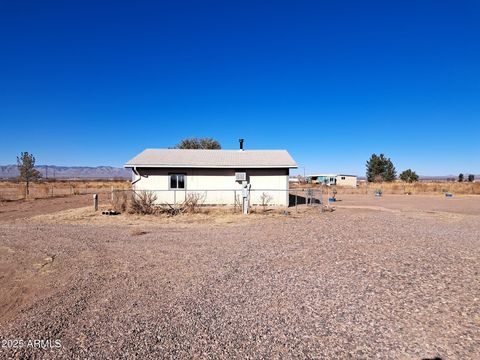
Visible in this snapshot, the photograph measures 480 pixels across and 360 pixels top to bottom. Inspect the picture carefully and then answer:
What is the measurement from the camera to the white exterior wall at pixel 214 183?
1947cm

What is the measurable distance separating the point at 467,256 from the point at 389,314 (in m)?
4.89

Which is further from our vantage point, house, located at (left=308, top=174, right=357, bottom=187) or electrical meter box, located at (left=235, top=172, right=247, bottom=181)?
house, located at (left=308, top=174, right=357, bottom=187)

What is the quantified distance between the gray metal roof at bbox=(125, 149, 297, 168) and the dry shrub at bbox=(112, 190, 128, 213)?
241cm

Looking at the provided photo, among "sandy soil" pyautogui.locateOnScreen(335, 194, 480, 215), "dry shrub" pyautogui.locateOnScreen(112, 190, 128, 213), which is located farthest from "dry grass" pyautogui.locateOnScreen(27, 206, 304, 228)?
"sandy soil" pyautogui.locateOnScreen(335, 194, 480, 215)

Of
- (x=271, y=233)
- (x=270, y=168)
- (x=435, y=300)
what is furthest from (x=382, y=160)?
(x=435, y=300)

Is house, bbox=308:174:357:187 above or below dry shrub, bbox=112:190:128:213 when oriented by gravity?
above

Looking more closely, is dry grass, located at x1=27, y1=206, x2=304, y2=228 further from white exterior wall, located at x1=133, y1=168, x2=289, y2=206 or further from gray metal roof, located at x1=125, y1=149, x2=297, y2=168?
gray metal roof, located at x1=125, y1=149, x2=297, y2=168

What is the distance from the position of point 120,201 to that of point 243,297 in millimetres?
13656

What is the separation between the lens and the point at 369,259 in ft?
24.1

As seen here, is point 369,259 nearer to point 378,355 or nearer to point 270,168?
point 378,355

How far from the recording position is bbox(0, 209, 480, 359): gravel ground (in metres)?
3.58

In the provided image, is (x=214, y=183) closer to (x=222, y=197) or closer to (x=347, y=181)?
(x=222, y=197)

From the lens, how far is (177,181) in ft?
64.5

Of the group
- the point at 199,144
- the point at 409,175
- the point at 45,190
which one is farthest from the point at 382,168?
the point at 45,190
